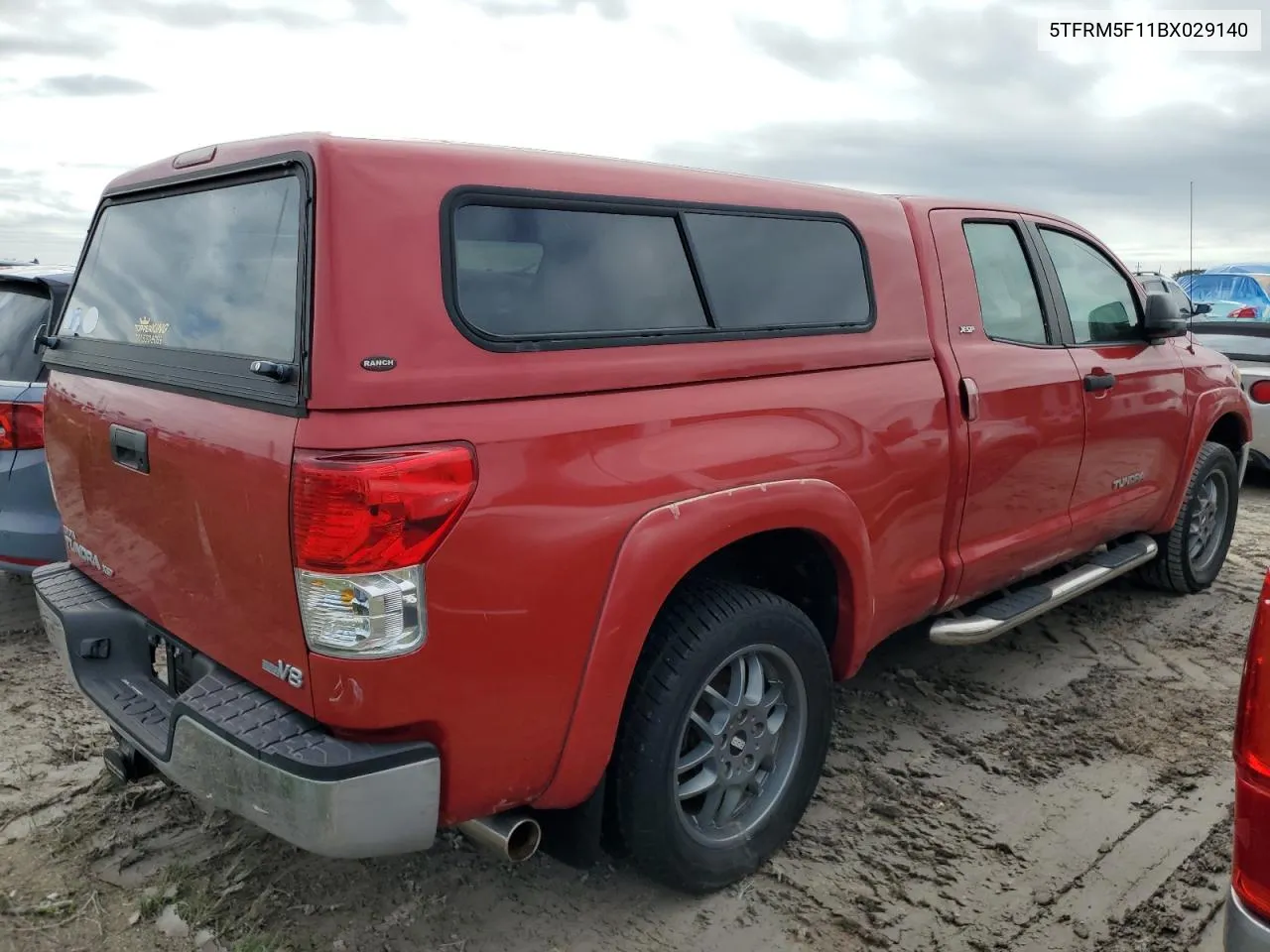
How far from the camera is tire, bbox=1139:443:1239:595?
503cm

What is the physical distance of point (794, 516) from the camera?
273cm

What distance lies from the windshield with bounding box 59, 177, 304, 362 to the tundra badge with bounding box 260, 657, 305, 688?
642mm

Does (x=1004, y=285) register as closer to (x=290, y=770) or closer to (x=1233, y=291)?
(x=290, y=770)

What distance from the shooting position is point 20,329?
170 inches

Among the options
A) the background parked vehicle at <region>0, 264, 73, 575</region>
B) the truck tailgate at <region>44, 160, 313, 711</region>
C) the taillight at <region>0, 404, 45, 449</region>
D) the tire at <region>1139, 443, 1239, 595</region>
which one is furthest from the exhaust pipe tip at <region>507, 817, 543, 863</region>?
the tire at <region>1139, 443, 1239, 595</region>

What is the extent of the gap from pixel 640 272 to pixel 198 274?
1106mm

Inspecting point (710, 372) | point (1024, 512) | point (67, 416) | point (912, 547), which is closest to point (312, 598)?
point (710, 372)

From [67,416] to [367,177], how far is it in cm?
143

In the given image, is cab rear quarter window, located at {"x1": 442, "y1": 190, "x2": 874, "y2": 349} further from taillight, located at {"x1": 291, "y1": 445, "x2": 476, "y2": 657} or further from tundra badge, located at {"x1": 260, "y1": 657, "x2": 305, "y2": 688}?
tundra badge, located at {"x1": 260, "y1": 657, "x2": 305, "y2": 688}

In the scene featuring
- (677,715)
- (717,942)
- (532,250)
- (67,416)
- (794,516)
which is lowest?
(717,942)

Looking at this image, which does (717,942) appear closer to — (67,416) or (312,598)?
(312,598)

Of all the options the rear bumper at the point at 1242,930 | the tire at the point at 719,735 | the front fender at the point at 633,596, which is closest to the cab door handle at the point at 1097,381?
the tire at the point at 719,735

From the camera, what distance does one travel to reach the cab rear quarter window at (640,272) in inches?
87.6

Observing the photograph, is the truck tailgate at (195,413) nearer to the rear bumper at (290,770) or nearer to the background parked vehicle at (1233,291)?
the rear bumper at (290,770)
